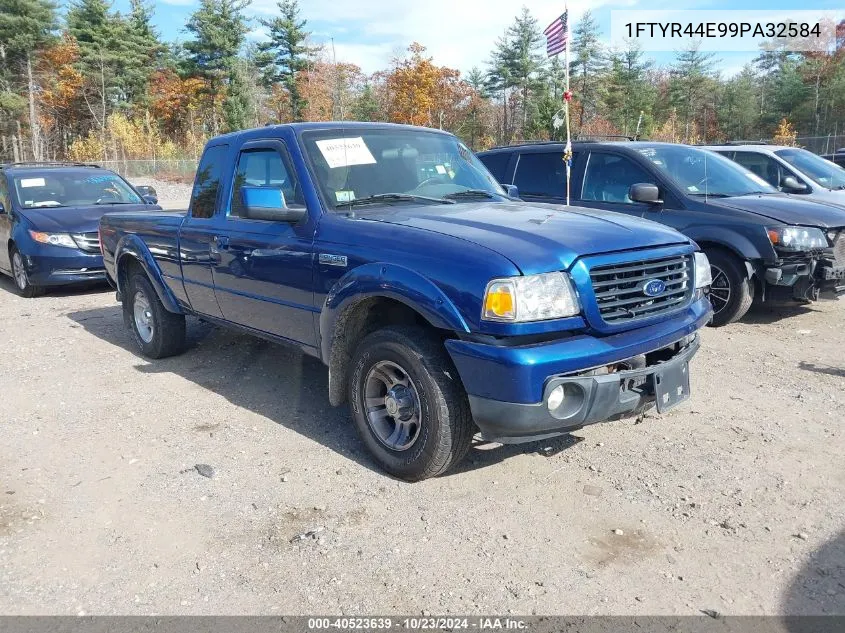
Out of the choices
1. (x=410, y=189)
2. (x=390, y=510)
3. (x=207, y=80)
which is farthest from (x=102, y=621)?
(x=207, y=80)

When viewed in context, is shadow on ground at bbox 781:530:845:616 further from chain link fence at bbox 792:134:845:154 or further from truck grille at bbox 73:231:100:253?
chain link fence at bbox 792:134:845:154

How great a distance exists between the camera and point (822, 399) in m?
4.82

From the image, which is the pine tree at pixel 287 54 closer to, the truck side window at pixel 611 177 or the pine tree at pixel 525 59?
the pine tree at pixel 525 59

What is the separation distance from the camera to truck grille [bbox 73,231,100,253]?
9.02 metres

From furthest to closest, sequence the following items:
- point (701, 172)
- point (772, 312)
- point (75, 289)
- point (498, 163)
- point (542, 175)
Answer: point (75, 289) → point (498, 163) → point (542, 175) → point (701, 172) → point (772, 312)

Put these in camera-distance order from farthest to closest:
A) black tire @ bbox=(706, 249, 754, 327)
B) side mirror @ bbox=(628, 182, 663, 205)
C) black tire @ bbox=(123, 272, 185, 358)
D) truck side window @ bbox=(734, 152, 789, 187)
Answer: truck side window @ bbox=(734, 152, 789, 187)
black tire @ bbox=(706, 249, 754, 327)
side mirror @ bbox=(628, 182, 663, 205)
black tire @ bbox=(123, 272, 185, 358)

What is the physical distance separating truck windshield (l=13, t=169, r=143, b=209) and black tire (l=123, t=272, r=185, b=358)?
424 centimetres

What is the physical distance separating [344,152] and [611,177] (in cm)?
412

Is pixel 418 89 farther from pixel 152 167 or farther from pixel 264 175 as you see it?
pixel 264 175

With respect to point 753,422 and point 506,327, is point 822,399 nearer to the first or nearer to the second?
point 753,422

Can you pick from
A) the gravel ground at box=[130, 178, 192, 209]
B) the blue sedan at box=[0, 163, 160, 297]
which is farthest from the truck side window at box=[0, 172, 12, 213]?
the gravel ground at box=[130, 178, 192, 209]

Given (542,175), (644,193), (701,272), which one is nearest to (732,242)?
(644,193)

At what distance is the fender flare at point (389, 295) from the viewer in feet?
10.8

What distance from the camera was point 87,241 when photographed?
9.06 meters
